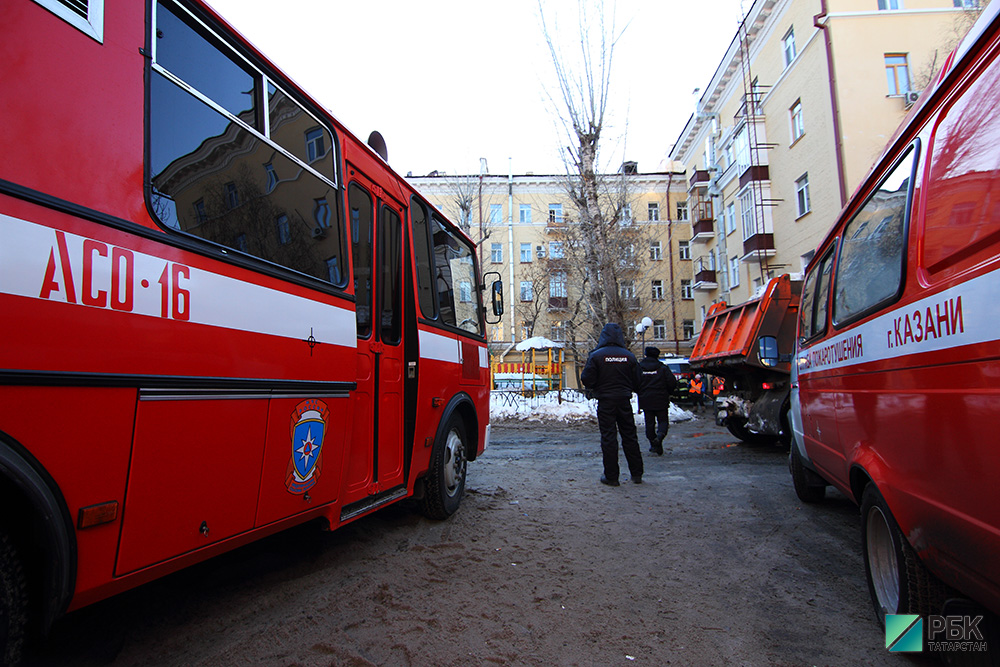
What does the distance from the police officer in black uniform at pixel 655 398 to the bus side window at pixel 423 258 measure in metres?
5.35

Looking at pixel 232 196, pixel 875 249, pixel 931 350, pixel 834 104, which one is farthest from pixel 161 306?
pixel 834 104

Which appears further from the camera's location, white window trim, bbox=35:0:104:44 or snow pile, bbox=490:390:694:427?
snow pile, bbox=490:390:694:427

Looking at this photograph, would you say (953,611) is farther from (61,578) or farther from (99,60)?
(99,60)

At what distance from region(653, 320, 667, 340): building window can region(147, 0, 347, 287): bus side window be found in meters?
35.1

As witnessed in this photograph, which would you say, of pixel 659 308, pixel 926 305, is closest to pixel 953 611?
pixel 926 305

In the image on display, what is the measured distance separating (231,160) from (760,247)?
2404 centimetres

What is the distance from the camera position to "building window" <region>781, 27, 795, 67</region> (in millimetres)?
21672

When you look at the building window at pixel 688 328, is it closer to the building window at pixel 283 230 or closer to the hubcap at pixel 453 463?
the hubcap at pixel 453 463

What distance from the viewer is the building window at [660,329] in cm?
3694

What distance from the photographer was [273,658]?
8.66ft

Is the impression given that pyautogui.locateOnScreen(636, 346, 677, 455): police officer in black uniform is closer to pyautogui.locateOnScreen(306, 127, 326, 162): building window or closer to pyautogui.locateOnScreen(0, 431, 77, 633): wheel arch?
pyautogui.locateOnScreen(306, 127, 326, 162): building window

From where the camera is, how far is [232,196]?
8.96 ft

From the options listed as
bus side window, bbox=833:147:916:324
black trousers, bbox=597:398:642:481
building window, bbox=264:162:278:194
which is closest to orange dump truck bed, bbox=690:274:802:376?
black trousers, bbox=597:398:642:481

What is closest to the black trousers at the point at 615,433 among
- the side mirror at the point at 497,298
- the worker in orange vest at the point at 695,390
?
the side mirror at the point at 497,298
